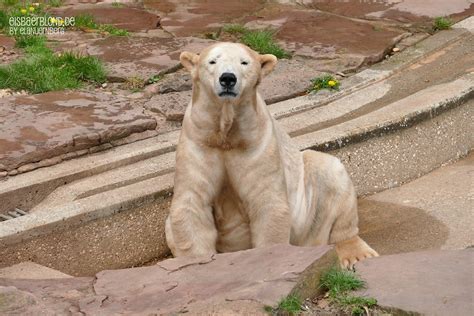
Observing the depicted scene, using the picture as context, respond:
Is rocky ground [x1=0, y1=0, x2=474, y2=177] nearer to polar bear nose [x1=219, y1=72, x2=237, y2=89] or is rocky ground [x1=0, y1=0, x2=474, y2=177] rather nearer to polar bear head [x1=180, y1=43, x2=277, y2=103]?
polar bear head [x1=180, y1=43, x2=277, y2=103]

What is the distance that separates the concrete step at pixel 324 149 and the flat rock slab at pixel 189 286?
1.03 m

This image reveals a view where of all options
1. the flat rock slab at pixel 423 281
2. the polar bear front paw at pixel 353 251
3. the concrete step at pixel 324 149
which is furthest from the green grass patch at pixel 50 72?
the flat rock slab at pixel 423 281

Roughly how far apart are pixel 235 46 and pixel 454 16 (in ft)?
13.9

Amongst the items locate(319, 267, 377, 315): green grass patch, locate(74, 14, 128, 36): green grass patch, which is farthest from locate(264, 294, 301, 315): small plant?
locate(74, 14, 128, 36): green grass patch

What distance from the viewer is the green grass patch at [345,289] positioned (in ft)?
13.0

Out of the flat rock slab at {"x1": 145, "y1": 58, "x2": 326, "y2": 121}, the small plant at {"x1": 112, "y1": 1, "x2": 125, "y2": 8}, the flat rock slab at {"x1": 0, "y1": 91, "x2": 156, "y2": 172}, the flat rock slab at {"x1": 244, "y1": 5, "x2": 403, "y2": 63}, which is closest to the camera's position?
the flat rock slab at {"x1": 0, "y1": 91, "x2": 156, "y2": 172}

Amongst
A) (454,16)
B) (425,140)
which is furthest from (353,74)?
(454,16)

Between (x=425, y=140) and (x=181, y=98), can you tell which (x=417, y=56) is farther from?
(x=181, y=98)

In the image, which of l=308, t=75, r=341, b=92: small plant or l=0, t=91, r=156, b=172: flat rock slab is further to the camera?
l=308, t=75, r=341, b=92: small plant

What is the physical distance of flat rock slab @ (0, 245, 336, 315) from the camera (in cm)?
389

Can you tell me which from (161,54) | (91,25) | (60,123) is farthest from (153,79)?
(91,25)

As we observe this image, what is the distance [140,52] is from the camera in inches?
297

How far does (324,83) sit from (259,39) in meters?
0.82

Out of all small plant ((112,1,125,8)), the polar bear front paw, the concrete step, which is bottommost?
the polar bear front paw
